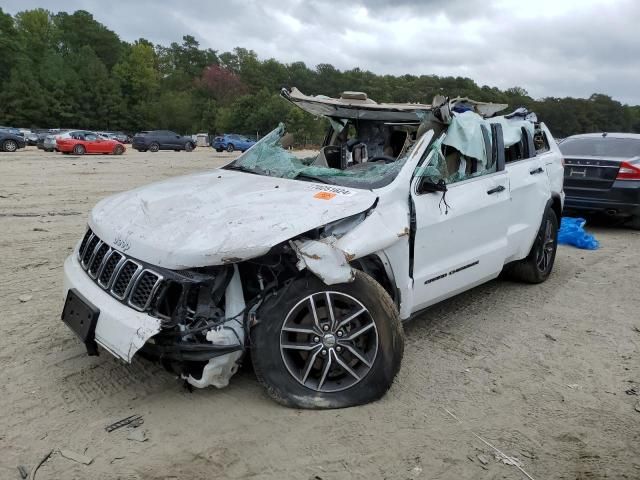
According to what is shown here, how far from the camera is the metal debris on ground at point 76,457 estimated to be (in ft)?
9.06

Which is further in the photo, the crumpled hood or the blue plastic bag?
the blue plastic bag

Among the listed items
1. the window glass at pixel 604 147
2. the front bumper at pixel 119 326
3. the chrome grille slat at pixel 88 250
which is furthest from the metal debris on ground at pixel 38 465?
the window glass at pixel 604 147

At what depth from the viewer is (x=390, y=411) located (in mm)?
3285

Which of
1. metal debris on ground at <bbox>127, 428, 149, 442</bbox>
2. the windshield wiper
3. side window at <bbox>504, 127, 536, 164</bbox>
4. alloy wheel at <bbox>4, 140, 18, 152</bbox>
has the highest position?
side window at <bbox>504, 127, 536, 164</bbox>

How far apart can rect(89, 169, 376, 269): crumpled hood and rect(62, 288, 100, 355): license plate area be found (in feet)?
1.21

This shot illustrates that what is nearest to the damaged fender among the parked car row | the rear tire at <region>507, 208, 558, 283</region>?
the rear tire at <region>507, 208, 558, 283</region>

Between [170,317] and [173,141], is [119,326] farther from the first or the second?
[173,141]

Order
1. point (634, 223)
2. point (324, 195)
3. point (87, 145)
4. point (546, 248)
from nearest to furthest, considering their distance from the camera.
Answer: point (324, 195) < point (546, 248) < point (634, 223) < point (87, 145)

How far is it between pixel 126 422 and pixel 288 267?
4.03ft

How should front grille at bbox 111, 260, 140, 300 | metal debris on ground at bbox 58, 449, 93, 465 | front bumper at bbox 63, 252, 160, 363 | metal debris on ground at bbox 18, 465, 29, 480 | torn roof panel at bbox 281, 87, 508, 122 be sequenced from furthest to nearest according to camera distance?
torn roof panel at bbox 281, 87, 508, 122, front grille at bbox 111, 260, 140, 300, front bumper at bbox 63, 252, 160, 363, metal debris on ground at bbox 58, 449, 93, 465, metal debris on ground at bbox 18, 465, 29, 480

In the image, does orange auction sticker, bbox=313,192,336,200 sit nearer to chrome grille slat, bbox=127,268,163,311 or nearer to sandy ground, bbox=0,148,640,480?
chrome grille slat, bbox=127,268,163,311

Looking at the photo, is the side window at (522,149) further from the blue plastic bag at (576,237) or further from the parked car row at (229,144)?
the parked car row at (229,144)

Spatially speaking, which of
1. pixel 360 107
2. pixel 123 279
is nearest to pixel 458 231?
pixel 360 107

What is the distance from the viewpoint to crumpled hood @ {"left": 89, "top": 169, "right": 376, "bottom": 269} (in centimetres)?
304
